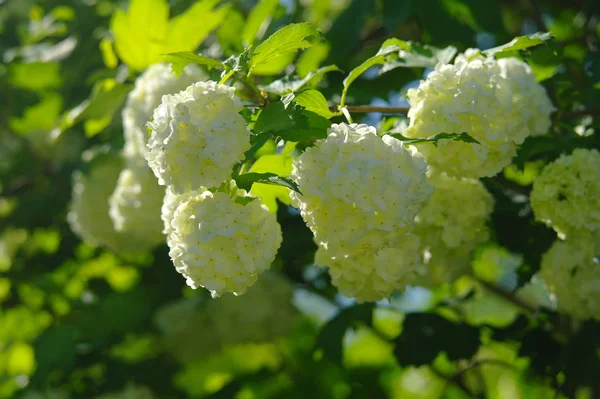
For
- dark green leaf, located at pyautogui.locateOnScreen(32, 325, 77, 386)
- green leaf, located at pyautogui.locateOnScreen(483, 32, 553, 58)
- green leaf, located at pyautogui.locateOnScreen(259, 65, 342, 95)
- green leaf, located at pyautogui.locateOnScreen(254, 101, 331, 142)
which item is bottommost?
dark green leaf, located at pyautogui.locateOnScreen(32, 325, 77, 386)

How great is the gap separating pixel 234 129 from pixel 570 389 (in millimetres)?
1492

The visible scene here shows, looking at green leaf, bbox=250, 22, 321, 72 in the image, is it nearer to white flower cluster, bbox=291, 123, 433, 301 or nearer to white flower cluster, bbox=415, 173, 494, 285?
white flower cluster, bbox=291, 123, 433, 301

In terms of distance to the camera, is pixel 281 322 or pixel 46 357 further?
pixel 281 322

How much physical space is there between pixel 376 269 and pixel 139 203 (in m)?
1.24

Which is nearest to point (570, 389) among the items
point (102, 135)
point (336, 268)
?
point (336, 268)

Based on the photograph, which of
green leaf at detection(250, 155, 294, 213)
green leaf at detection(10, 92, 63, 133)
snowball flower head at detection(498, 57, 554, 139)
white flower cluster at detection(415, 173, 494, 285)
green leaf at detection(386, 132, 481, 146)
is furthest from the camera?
green leaf at detection(10, 92, 63, 133)

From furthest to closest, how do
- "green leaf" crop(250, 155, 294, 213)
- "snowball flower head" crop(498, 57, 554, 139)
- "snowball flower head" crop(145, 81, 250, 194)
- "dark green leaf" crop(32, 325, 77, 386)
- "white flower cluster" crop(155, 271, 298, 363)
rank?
1. "white flower cluster" crop(155, 271, 298, 363)
2. "dark green leaf" crop(32, 325, 77, 386)
3. "snowball flower head" crop(498, 57, 554, 139)
4. "green leaf" crop(250, 155, 294, 213)
5. "snowball flower head" crop(145, 81, 250, 194)

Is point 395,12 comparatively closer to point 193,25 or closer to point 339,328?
point 193,25

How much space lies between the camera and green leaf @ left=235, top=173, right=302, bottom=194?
56.0 inches

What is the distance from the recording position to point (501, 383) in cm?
468

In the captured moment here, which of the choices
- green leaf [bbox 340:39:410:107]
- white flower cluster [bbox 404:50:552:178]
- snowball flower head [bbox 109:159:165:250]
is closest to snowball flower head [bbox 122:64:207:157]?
snowball flower head [bbox 109:159:165:250]

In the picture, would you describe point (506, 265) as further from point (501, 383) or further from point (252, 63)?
point (252, 63)

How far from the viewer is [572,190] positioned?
1.81m

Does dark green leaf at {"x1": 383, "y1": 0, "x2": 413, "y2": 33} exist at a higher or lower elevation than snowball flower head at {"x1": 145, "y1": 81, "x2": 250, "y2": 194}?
lower
